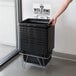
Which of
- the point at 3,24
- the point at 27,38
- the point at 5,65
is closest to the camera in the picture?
the point at 27,38

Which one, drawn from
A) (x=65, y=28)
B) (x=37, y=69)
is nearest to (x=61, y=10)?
(x=65, y=28)

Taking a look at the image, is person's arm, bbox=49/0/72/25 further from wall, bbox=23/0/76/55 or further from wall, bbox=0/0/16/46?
wall, bbox=0/0/16/46

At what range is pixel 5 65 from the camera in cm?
221

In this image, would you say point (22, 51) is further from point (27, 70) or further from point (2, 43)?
point (2, 43)

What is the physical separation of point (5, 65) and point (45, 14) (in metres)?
0.87

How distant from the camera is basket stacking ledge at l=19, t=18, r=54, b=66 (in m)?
1.92

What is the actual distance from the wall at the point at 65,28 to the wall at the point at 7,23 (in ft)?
0.80

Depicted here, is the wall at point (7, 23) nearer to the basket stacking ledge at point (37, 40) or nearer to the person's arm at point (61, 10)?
the basket stacking ledge at point (37, 40)

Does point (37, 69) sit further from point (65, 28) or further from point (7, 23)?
point (7, 23)

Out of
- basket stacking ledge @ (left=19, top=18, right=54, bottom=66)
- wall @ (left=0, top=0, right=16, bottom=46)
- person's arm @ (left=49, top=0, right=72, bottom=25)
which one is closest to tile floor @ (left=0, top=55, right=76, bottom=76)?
basket stacking ledge @ (left=19, top=18, right=54, bottom=66)

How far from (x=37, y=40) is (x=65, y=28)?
0.57 metres

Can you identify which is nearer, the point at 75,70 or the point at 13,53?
the point at 75,70

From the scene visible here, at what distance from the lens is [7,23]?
2.65 m

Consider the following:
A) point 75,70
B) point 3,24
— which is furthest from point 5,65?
point 75,70
